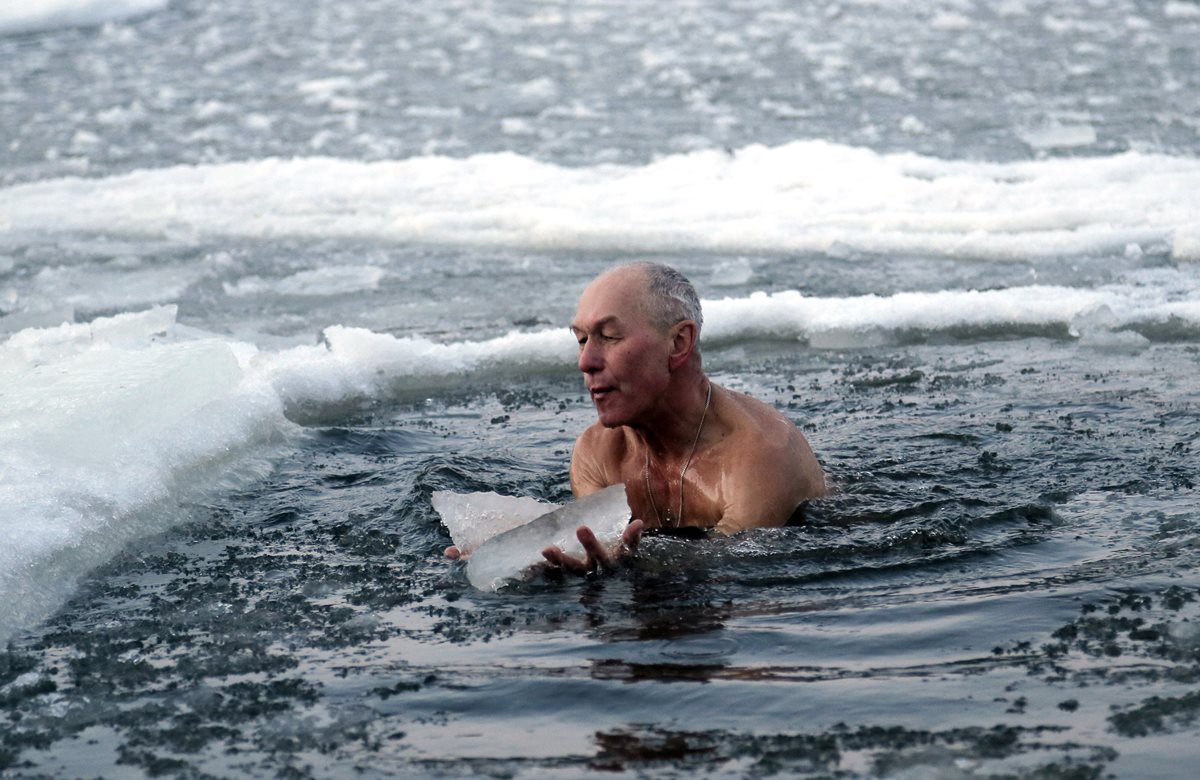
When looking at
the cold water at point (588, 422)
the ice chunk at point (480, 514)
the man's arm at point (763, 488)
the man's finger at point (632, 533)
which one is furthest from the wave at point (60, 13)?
the man's finger at point (632, 533)

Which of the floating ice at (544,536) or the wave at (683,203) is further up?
the wave at (683,203)

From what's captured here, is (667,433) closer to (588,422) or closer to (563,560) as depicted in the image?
(563,560)

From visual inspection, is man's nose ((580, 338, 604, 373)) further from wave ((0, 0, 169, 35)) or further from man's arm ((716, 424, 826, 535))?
wave ((0, 0, 169, 35))

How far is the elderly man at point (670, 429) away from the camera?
4836 millimetres

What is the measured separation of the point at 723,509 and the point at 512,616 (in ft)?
2.92

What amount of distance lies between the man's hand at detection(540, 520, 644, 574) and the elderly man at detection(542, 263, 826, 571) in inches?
0.7

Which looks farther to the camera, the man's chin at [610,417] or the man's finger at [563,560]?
the man's chin at [610,417]

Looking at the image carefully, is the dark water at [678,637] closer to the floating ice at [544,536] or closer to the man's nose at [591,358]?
the floating ice at [544,536]

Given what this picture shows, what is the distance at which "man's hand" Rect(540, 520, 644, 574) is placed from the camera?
14.4 ft

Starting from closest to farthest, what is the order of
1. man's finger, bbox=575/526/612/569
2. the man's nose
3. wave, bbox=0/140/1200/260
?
man's finger, bbox=575/526/612/569, the man's nose, wave, bbox=0/140/1200/260

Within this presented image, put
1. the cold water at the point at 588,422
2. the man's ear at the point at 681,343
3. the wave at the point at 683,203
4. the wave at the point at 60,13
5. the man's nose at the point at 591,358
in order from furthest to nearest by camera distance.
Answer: the wave at the point at 60,13, the wave at the point at 683,203, the man's ear at the point at 681,343, the man's nose at the point at 591,358, the cold water at the point at 588,422

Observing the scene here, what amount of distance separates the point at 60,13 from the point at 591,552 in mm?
18405

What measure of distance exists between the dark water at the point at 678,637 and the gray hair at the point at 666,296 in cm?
68

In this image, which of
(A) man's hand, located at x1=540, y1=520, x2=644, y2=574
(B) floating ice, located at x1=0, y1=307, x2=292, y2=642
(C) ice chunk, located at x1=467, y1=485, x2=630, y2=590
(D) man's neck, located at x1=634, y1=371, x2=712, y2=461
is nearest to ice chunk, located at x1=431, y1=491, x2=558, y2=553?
(C) ice chunk, located at x1=467, y1=485, x2=630, y2=590
